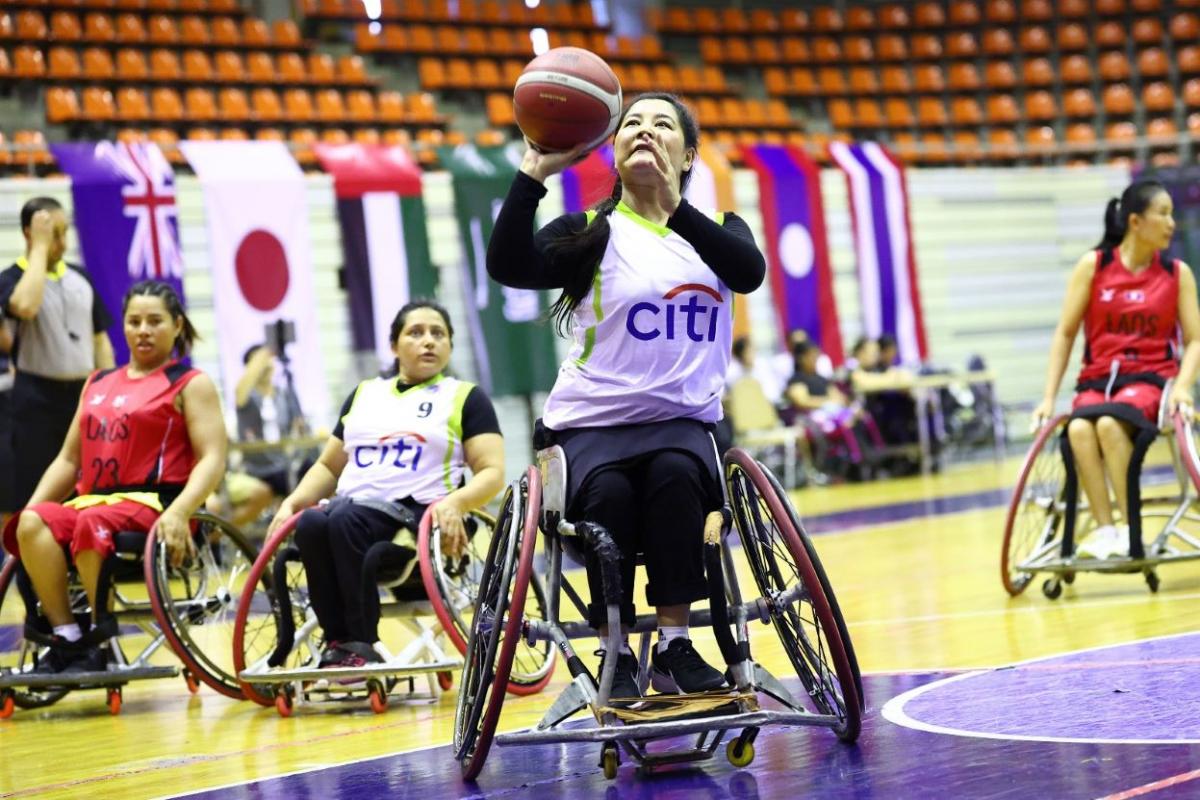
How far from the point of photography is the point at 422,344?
443 centimetres

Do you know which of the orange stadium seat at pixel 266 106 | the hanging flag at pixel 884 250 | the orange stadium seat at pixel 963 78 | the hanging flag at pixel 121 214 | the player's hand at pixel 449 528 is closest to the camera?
the player's hand at pixel 449 528

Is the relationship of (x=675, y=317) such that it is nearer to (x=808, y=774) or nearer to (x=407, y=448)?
(x=808, y=774)

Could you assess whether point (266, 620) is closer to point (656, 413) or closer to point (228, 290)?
point (656, 413)

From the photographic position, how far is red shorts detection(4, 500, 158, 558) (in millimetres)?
4363

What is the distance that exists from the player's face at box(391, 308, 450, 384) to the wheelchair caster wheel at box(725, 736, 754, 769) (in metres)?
1.87

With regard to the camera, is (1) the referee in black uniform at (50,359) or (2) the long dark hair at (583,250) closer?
(2) the long dark hair at (583,250)

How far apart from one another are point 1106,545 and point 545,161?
9.58ft

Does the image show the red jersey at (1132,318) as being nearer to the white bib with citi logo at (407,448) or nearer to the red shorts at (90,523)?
the white bib with citi logo at (407,448)

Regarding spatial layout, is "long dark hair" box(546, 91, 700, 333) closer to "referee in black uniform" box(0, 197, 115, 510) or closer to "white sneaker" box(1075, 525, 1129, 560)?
"white sneaker" box(1075, 525, 1129, 560)

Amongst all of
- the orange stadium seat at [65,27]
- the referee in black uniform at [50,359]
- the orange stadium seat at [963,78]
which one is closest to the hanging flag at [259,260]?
the orange stadium seat at [65,27]

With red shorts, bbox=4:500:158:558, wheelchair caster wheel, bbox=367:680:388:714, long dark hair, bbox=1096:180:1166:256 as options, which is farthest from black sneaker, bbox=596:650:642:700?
long dark hair, bbox=1096:180:1166:256

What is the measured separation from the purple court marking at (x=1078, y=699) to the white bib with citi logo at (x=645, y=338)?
0.76 m

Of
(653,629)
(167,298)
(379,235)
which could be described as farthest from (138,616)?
(379,235)

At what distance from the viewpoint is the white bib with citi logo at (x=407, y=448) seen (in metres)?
4.34
